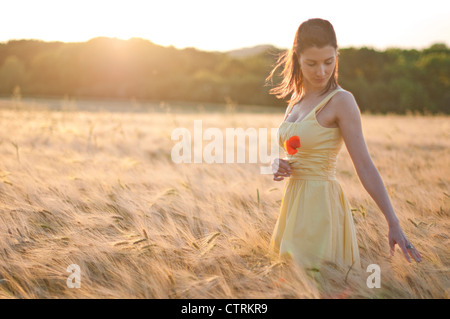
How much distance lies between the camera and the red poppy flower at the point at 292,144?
1.79 m

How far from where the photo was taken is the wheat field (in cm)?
177

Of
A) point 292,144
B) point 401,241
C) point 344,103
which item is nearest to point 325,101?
point 344,103

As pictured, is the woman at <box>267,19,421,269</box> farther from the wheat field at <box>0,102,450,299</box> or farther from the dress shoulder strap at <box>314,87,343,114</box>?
the wheat field at <box>0,102,450,299</box>

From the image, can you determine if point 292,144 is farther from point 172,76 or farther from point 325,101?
point 172,76

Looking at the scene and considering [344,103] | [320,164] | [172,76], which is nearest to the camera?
[344,103]

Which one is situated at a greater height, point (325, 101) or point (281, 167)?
point (325, 101)

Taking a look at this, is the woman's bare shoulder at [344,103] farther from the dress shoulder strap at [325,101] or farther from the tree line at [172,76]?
Answer: the tree line at [172,76]

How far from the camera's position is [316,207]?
5.95ft

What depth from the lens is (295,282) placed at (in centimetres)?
167

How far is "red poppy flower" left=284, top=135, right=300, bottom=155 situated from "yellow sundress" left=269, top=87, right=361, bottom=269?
0.06ft

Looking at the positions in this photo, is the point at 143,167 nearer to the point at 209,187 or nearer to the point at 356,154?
the point at 209,187

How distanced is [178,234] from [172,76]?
127 ft

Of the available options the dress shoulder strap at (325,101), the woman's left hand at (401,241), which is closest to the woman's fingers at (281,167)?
the dress shoulder strap at (325,101)
